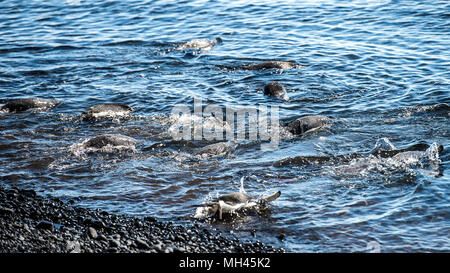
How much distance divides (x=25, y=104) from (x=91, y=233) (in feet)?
18.1

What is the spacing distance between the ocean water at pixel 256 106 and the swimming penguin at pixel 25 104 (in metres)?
0.22

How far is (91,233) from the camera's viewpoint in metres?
6.22

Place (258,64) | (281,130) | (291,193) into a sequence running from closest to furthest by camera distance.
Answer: (291,193)
(281,130)
(258,64)

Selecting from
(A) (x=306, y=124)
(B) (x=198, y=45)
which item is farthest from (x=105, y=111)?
(B) (x=198, y=45)

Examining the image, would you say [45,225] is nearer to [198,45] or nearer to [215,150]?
[215,150]

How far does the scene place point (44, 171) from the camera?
823cm

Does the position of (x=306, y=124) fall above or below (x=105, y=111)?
below

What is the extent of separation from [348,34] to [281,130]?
6.36m

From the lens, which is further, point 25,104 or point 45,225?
point 25,104

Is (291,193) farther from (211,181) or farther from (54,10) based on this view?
(54,10)

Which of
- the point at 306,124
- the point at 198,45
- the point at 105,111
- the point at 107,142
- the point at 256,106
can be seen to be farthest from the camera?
the point at 198,45

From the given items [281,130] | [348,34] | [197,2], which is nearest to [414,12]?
[348,34]

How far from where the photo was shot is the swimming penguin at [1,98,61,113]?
35.6ft

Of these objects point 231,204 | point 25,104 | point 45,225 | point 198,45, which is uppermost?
point 198,45
